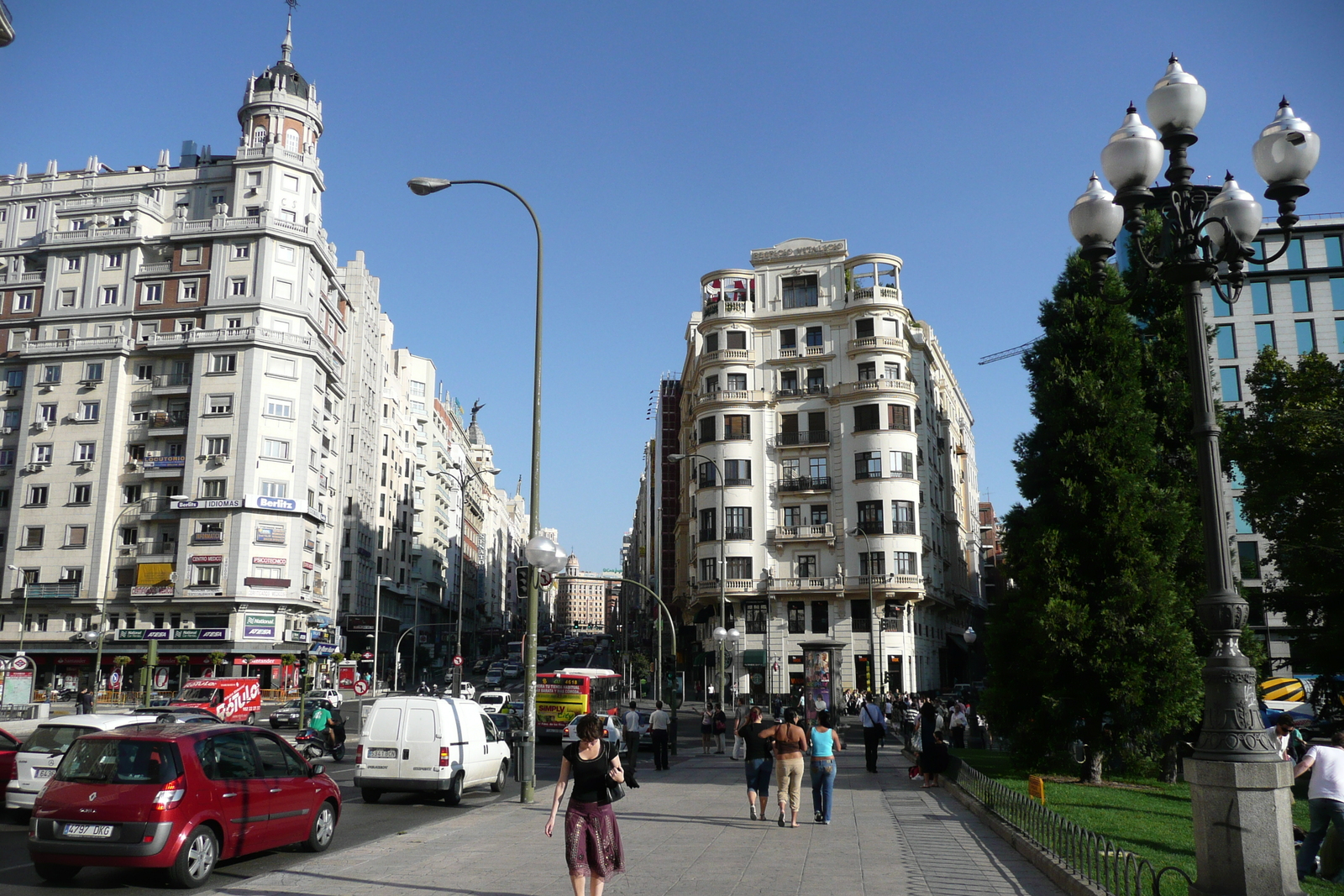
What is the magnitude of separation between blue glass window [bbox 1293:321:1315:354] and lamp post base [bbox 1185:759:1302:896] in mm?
65195

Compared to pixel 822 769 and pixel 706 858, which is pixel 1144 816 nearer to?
pixel 822 769

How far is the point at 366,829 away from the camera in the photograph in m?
14.4

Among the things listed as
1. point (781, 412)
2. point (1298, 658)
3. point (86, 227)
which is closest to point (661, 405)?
point (781, 412)

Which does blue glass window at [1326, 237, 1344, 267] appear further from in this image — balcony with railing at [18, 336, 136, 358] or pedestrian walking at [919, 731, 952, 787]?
balcony with railing at [18, 336, 136, 358]

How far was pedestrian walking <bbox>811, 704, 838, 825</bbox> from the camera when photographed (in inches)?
575

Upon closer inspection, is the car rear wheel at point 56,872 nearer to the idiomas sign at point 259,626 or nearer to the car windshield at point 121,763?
the car windshield at point 121,763

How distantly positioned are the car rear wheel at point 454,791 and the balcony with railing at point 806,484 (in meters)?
42.0

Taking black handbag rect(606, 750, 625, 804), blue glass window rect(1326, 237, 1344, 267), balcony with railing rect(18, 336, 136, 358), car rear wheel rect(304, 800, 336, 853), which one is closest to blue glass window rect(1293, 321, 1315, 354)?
blue glass window rect(1326, 237, 1344, 267)

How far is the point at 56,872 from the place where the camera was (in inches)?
399

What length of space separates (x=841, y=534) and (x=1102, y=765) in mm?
37056

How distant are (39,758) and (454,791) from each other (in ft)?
20.1

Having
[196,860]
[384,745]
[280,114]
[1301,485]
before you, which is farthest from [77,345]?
[1301,485]

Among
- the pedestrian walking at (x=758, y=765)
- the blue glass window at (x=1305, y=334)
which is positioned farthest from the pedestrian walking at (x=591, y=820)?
the blue glass window at (x=1305, y=334)

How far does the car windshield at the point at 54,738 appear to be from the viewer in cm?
1427
